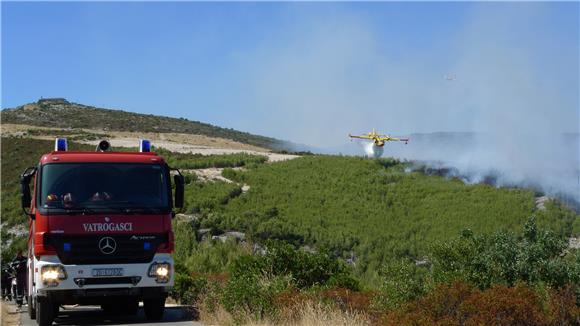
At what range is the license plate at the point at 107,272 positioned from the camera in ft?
45.2

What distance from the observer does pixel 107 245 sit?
13.9 m

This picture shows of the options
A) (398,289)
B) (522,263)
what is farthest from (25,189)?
(522,263)

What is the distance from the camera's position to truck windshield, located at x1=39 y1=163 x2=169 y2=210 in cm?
1391

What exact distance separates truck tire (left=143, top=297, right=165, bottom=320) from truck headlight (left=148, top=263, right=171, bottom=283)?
0.88 m

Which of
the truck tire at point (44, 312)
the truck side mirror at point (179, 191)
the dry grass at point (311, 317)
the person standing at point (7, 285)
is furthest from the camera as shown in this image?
the person standing at point (7, 285)

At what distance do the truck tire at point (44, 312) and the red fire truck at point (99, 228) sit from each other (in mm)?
18

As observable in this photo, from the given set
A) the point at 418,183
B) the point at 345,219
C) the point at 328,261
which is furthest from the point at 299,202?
the point at 328,261

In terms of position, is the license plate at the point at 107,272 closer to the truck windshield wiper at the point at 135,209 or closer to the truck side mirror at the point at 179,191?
the truck windshield wiper at the point at 135,209

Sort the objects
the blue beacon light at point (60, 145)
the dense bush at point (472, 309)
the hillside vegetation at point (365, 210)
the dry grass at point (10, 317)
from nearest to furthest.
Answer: the dense bush at point (472, 309), the blue beacon light at point (60, 145), the dry grass at point (10, 317), the hillside vegetation at point (365, 210)

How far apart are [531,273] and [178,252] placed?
18463 millimetres

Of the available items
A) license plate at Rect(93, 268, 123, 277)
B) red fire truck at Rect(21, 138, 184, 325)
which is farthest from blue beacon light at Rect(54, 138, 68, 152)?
license plate at Rect(93, 268, 123, 277)

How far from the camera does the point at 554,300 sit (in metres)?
12.1

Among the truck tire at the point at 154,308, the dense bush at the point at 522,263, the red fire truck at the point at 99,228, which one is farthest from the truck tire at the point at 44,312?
the dense bush at the point at 522,263

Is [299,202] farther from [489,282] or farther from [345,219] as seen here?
[489,282]
